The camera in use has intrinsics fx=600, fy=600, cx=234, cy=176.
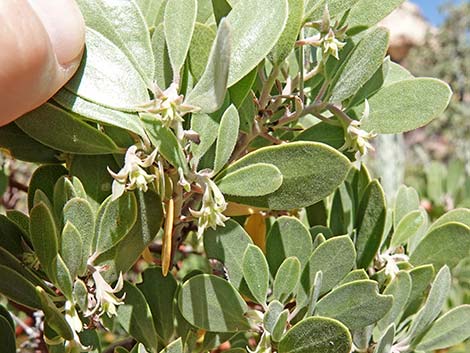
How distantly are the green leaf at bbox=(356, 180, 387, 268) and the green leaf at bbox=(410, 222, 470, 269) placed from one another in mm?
62

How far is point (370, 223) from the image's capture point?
25.4 inches

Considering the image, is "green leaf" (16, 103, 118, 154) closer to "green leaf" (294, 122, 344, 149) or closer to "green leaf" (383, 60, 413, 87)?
"green leaf" (294, 122, 344, 149)

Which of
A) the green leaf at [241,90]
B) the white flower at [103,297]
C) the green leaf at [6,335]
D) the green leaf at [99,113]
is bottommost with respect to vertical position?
the green leaf at [6,335]

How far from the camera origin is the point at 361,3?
593mm

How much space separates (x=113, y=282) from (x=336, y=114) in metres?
0.27

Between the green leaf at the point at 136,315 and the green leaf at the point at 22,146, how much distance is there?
0.15 metres

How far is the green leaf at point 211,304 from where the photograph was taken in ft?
1.85

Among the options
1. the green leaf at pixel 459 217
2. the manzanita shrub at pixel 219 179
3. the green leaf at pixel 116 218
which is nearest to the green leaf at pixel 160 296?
the manzanita shrub at pixel 219 179

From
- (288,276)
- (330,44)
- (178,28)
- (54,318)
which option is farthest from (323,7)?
(54,318)

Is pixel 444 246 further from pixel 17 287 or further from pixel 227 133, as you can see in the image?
pixel 17 287

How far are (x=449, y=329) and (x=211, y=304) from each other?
0.89 ft

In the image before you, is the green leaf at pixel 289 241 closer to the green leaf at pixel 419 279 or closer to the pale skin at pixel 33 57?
the green leaf at pixel 419 279

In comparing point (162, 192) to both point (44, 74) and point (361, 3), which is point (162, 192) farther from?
point (361, 3)

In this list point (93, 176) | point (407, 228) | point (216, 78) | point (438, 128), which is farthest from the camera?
point (438, 128)
